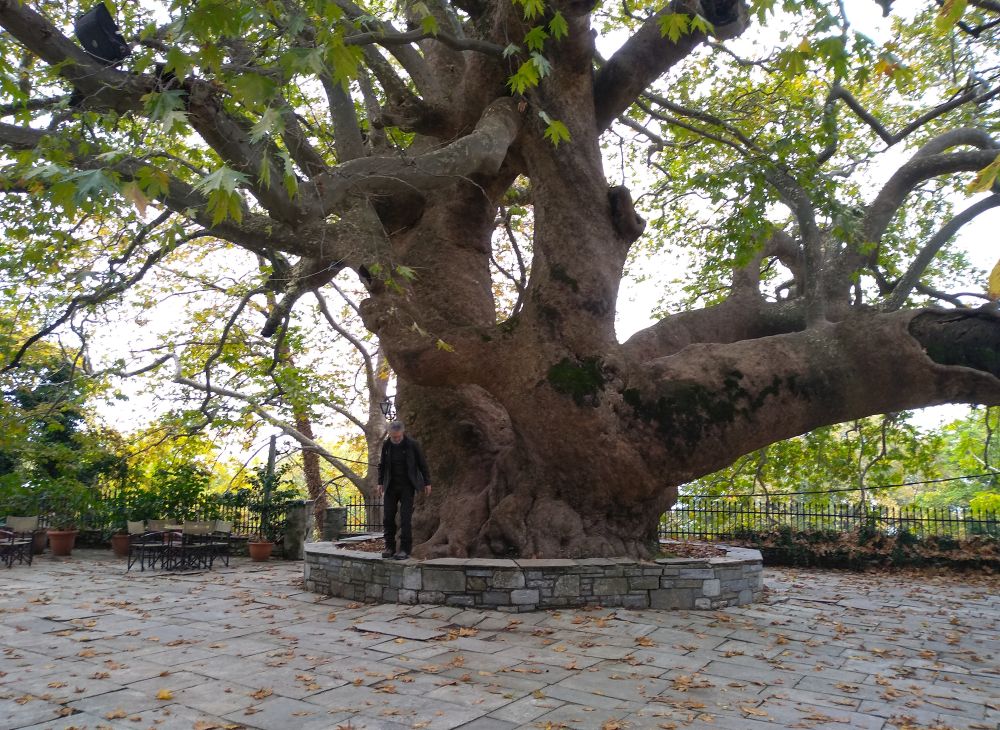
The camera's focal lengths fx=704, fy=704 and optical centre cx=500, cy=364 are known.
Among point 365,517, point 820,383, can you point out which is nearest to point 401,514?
point 820,383

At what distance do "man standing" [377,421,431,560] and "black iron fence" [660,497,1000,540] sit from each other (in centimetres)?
789

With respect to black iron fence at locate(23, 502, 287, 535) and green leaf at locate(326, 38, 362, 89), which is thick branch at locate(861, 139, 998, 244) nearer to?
green leaf at locate(326, 38, 362, 89)

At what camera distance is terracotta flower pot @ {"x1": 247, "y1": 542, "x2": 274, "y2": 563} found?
12516 millimetres

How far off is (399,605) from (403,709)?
130 inches

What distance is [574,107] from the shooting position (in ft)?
28.1

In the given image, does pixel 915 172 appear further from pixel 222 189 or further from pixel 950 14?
pixel 222 189

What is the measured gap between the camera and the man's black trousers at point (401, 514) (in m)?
7.72

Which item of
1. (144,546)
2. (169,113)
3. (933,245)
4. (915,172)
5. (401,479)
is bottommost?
(144,546)

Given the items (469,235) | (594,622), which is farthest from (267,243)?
(594,622)

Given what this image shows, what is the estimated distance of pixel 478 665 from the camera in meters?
4.96

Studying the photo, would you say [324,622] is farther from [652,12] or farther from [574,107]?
[652,12]

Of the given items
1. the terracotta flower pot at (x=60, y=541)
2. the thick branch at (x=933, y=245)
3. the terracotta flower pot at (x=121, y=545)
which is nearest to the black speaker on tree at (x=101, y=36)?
the thick branch at (x=933, y=245)

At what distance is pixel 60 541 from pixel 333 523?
499 cm

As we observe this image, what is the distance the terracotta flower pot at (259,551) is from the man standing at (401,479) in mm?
5710
